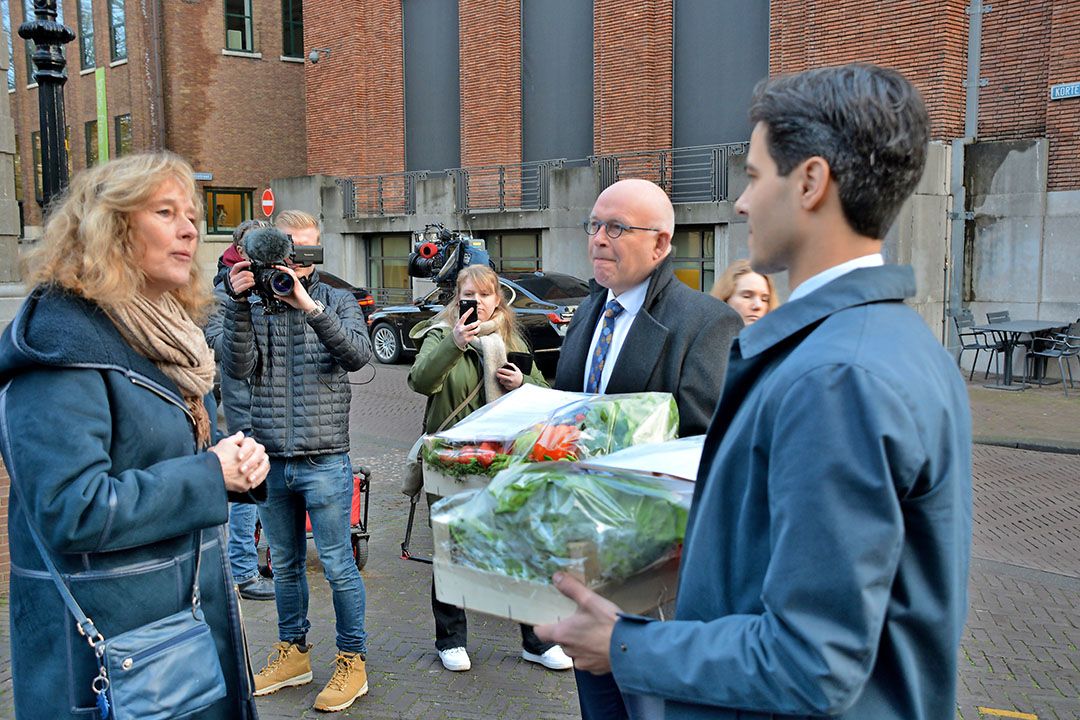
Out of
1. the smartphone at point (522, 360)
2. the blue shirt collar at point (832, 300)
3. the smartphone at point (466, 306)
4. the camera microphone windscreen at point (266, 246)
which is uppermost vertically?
the camera microphone windscreen at point (266, 246)

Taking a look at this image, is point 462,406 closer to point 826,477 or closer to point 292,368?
point 292,368

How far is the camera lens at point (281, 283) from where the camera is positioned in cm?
372

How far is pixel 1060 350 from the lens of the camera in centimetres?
1349

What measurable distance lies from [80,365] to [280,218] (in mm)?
2303

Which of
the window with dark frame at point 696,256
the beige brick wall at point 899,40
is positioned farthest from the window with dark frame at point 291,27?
the beige brick wall at point 899,40

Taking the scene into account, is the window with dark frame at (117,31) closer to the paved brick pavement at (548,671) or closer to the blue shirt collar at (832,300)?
the paved brick pavement at (548,671)

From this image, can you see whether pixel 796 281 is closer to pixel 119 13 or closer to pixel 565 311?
pixel 565 311

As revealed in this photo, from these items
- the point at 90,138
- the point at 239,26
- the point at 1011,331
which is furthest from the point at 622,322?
the point at 90,138

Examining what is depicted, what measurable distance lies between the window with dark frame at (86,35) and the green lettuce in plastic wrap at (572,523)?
35430mm

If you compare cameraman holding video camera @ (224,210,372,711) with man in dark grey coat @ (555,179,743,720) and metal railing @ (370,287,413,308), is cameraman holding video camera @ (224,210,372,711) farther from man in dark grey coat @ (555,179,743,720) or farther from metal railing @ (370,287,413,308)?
metal railing @ (370,287,413,308)

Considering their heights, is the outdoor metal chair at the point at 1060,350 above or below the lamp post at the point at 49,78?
below

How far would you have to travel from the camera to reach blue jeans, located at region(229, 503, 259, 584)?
5328 mm

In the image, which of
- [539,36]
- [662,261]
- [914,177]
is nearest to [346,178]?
[539,36]

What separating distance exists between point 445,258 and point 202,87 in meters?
27.2
